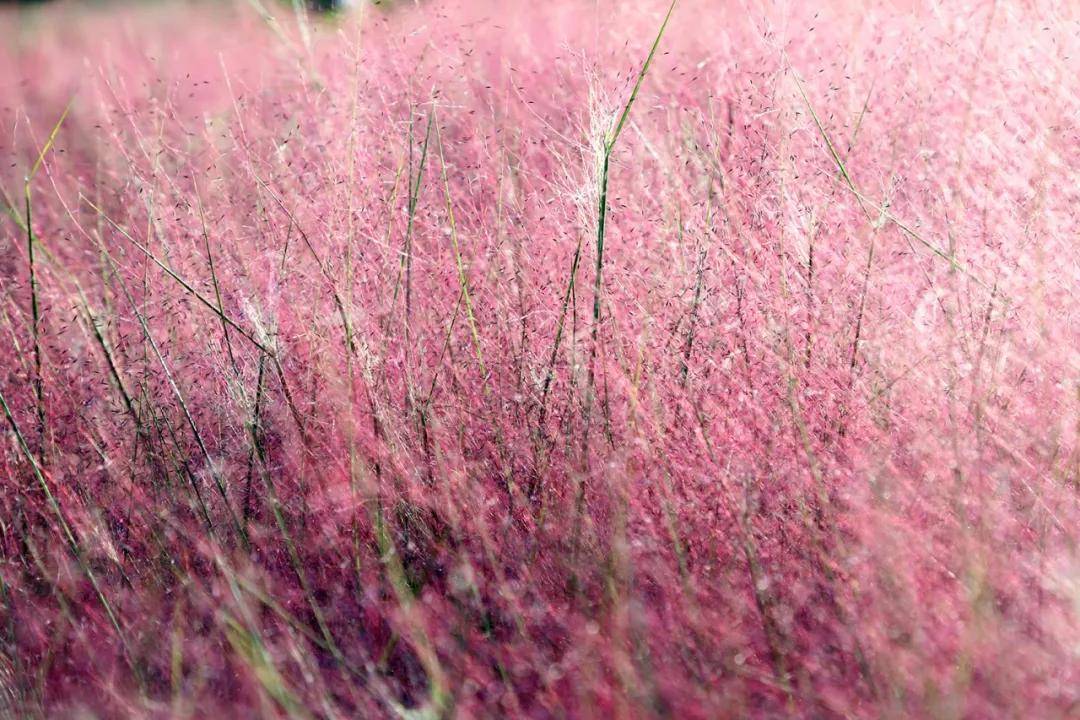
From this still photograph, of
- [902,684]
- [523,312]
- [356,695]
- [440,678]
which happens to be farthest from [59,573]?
[902,684]

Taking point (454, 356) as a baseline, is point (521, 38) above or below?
above

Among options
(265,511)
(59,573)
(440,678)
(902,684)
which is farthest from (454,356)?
(902,684)

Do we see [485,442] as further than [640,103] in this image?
No

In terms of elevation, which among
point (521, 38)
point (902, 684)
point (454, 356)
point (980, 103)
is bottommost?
point (902, 684)

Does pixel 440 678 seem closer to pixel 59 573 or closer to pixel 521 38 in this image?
pixel 59 573

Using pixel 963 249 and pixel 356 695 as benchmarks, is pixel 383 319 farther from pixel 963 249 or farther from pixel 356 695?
pixel 963 249

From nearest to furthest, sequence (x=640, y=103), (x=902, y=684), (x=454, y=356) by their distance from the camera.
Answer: (x=902, y=684) → (x=454, y=356) → (x=640, y=103)

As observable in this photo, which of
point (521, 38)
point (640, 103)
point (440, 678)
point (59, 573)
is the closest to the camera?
point (440, 678)
